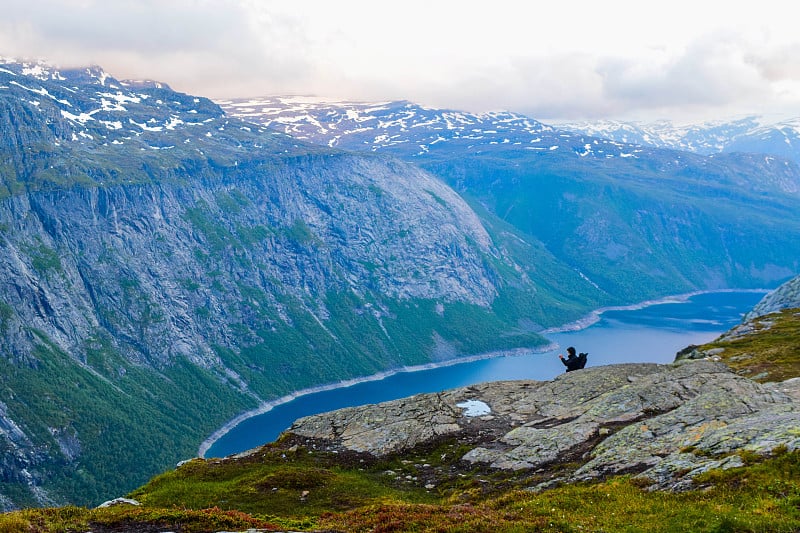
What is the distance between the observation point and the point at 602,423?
45.4 meters

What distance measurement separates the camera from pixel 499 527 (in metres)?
25.3

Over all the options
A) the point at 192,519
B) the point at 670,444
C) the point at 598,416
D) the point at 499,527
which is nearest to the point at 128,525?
Answer: the point at 192,519

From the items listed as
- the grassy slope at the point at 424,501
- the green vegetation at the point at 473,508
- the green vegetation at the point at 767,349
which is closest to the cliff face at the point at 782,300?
the green vegetation at the point at 767,349

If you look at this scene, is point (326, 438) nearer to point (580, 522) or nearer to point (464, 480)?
point (464, 480)

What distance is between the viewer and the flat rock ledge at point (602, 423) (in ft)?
109

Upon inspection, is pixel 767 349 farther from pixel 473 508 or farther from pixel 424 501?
pixel 473 508

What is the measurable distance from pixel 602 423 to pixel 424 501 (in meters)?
15.4

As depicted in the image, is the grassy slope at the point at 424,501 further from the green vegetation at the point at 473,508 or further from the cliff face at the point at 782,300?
the cliff face at the point at 782,300

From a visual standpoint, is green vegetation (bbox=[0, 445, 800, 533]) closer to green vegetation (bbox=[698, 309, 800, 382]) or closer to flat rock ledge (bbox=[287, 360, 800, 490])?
flat rock ledge (bbox=[287, 360, 800, 490])

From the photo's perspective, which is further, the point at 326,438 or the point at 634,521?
the point at 326,438

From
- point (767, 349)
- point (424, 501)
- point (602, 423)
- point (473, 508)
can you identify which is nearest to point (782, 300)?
point (767, 349)

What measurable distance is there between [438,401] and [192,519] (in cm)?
3228

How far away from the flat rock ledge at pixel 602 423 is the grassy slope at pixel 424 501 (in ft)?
6.12

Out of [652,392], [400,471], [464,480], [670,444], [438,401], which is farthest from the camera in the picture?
[438,401]
